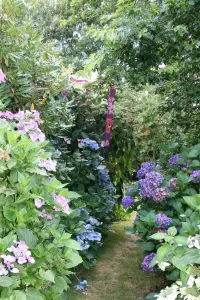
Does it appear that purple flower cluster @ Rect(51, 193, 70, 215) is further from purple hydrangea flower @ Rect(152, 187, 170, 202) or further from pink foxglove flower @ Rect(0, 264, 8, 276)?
purple hydrangea flower @ Rect(152, 187, 170, 202)

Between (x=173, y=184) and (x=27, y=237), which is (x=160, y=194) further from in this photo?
(x=27, y=237)

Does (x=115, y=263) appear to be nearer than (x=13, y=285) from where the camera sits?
No

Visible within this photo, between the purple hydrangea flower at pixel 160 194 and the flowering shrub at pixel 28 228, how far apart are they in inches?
40.4

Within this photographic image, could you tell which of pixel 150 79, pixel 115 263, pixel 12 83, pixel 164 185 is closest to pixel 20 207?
pixel 12 83

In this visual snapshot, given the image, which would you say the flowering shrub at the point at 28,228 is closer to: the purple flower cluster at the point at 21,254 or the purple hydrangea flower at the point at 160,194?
the purple flower cluster at the point at 21,254

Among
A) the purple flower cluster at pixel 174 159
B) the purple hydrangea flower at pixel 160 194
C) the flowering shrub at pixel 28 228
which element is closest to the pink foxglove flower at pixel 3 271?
the flowering shrub at pixel 28 228

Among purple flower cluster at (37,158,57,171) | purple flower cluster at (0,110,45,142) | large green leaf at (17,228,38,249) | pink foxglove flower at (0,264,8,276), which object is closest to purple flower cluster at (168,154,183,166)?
purple flower cluster at (0,110,45,142)

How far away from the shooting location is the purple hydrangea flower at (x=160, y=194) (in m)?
2.37

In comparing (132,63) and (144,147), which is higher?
(132,63)

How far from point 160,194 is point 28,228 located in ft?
4.11

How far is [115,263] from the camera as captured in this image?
330cm

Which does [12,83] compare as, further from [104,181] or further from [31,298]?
[104,181]

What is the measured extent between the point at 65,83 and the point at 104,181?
4.85 ft

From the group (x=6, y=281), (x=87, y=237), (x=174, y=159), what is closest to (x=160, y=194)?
(x=174, y=159)
